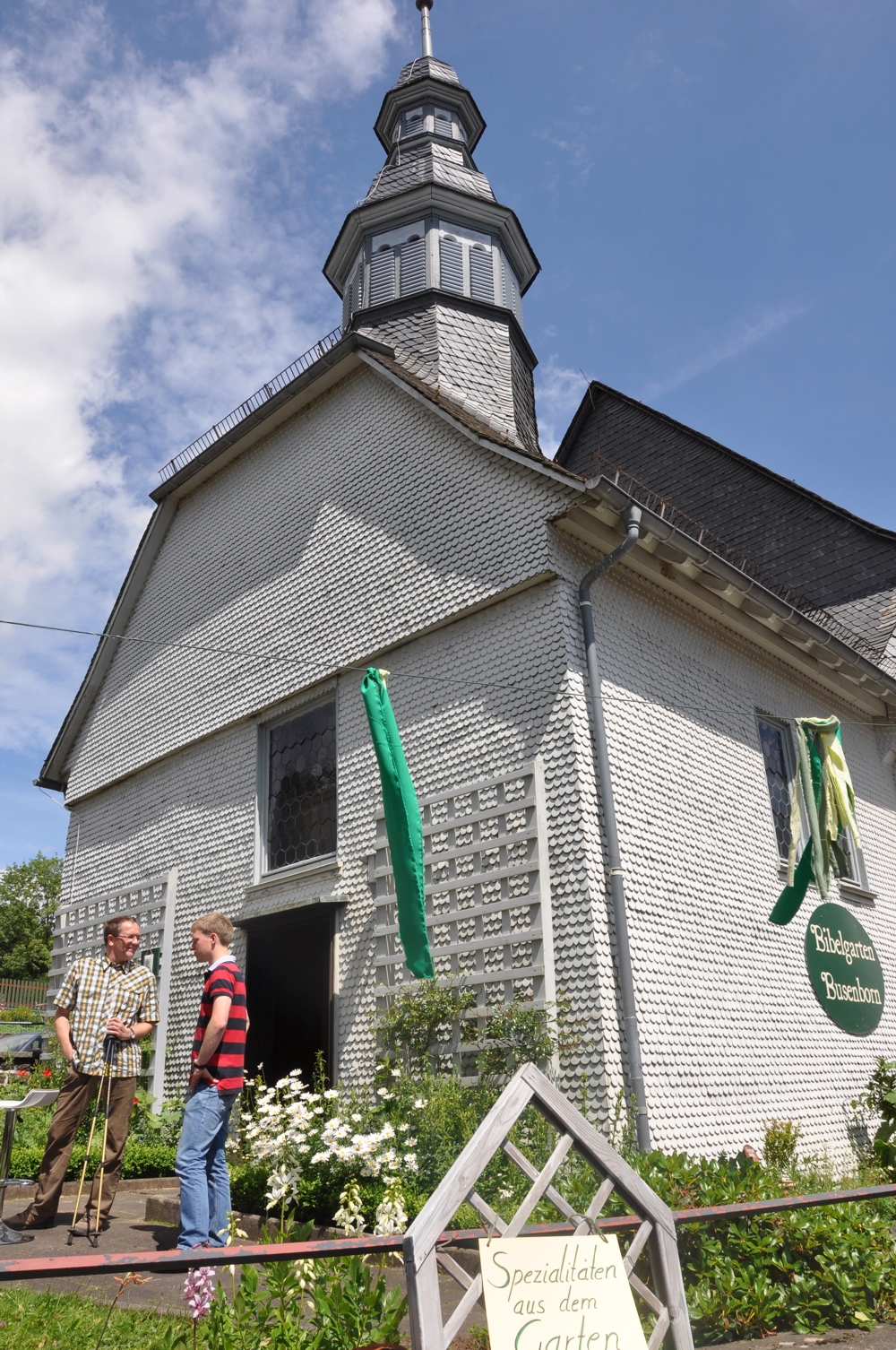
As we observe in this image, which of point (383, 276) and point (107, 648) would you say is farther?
point (107, 648)

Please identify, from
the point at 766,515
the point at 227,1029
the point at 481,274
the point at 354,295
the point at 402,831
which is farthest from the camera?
the point at 766,515

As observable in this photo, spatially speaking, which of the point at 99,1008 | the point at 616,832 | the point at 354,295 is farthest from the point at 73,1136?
the point at 354,295

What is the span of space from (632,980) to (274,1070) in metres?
4.68

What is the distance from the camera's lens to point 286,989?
10.3 m

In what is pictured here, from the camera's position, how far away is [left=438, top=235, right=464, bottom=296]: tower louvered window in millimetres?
13258

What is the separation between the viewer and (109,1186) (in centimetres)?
619

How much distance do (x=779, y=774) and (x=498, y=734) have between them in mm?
4133

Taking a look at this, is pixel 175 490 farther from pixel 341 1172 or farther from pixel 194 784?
pixel 341 1172

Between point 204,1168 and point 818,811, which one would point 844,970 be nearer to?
point 818,811

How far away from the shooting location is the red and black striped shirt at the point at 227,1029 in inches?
202

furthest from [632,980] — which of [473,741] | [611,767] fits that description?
[473,741]

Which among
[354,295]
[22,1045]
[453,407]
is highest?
[354,295]

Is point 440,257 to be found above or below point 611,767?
above

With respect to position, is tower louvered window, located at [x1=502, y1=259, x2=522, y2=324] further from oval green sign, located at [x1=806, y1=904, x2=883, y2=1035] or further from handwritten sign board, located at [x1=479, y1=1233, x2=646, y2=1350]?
handwritten sign board, located at [x1=479, y1=1233, x2=646, y2=1350]
